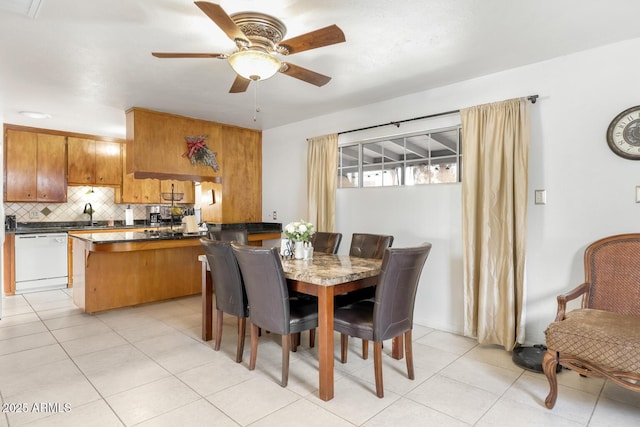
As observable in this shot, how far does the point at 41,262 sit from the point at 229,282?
412 cm

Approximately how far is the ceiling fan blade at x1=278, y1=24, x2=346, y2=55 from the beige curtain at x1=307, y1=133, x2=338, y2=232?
229 centimetres

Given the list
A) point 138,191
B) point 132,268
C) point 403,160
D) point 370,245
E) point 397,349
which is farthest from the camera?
point 138,191

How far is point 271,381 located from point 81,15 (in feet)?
8.91

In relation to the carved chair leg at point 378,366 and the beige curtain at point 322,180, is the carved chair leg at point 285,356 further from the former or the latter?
the beige curtain at point 322,180

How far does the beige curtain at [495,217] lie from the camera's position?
301 cm

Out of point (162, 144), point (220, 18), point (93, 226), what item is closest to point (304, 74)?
point (220, 18)

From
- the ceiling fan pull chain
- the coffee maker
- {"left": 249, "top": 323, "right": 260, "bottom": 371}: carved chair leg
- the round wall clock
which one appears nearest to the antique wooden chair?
the round wall clock

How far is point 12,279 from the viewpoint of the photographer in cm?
503

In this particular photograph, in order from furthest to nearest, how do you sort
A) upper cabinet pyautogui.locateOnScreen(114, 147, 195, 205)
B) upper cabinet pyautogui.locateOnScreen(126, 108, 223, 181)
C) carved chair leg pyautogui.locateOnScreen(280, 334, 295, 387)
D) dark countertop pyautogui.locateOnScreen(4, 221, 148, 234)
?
upper cabinet pyautogui.locateOnScreen(114, 147, 195, 205)
dark countertop pyautogui.locateOnScreen(4, 221, 148, 234)
upper cabinet pyautogui.locateOnScreen(126, 108, 223, 181)
carved chair leg pyautogui.locateOnScreen(280, 334, 295, 387)

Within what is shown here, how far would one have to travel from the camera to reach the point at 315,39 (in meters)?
2.09

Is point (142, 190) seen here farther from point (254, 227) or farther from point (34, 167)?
point (254, 227)

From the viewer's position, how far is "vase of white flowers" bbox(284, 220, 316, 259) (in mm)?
2951

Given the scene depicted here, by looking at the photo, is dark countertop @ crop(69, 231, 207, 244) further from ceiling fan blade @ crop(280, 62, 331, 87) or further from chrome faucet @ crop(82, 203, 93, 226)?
ceiling fan blade @ crop(280, 62, 331, 87)

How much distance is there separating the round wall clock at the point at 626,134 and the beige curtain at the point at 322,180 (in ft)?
8.75
